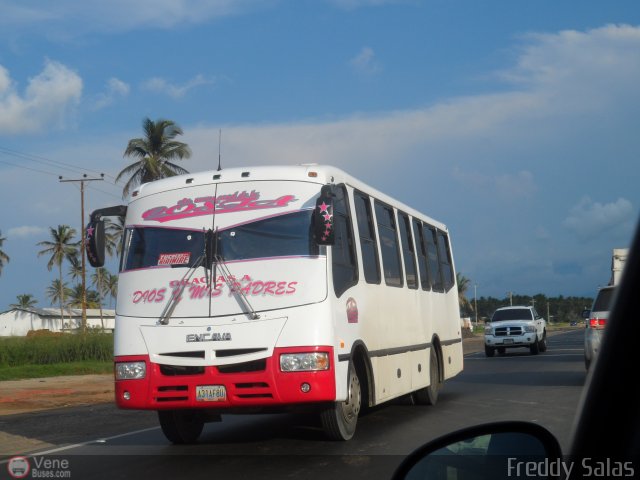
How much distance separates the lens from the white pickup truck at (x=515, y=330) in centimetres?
3406

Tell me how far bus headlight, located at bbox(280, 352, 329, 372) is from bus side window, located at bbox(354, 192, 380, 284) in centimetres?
212

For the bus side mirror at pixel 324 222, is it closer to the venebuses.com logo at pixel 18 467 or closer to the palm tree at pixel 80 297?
the venebuses.com logo at pixel 18 467

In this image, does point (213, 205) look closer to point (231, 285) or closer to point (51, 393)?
point (231, 285)

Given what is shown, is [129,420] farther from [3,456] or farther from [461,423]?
[461,423]

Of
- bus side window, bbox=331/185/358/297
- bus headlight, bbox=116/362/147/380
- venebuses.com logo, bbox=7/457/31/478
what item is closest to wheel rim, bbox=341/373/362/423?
bus side window, bbox=331/185/358/297

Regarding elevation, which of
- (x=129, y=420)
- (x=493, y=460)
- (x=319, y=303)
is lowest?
(x=129, y=420)

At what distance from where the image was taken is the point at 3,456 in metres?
10.9

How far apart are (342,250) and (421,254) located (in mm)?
5025

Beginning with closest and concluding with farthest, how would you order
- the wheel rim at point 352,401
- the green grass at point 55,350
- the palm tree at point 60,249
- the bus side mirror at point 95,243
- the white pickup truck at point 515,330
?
the wheel rim at point 352,401
the bus side mirror at point 95,243
the white pickup truck at point 515,330
the green grass at point 55,350
the palm tree at point 60,249

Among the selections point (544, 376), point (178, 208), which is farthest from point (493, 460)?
point (544, 376)

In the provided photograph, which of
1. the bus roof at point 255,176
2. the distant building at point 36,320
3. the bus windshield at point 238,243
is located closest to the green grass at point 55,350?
the bus roof at point 255,176

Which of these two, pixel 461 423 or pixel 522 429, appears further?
pixel 461 423

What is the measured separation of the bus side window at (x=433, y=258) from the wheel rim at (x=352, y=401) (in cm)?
568

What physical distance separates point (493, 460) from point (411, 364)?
35.8 ft
